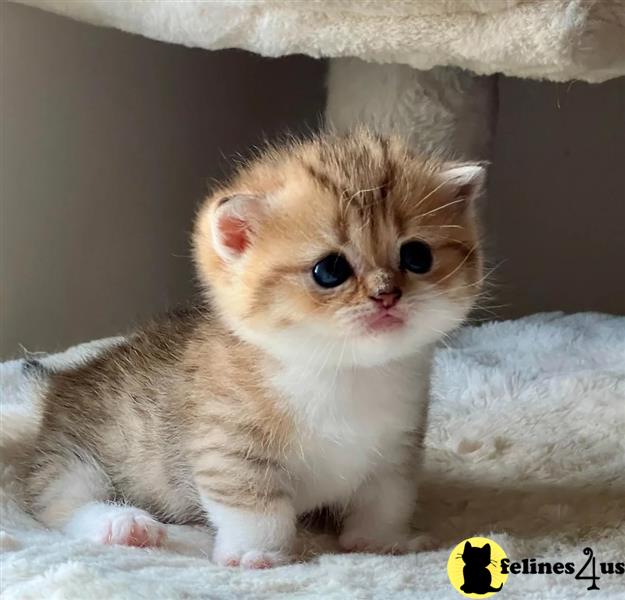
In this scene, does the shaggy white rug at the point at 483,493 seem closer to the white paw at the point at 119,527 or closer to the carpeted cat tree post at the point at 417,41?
the white paw at the point at 119,527

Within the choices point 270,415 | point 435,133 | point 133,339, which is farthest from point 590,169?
point 270,415

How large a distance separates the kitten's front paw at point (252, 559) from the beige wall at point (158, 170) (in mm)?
871

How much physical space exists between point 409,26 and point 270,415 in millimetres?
562

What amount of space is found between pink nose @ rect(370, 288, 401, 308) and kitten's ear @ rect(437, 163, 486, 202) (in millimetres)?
139

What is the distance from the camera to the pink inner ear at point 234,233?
89cm

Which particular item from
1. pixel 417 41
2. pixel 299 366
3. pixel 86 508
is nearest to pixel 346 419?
pixel 299 366

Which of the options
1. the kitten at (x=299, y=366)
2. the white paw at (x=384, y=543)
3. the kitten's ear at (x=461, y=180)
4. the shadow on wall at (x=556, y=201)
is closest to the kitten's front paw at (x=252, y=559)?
the kitten at (x=299, y=366)

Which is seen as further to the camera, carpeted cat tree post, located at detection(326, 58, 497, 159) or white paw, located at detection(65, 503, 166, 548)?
carpeted cat tree post, located at detection(326, 58, 497, 159)

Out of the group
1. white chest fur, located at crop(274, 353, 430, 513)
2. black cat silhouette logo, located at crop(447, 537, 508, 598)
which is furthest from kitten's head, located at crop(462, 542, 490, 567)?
white chest fur, located at crop(274, 353, 430, 513)

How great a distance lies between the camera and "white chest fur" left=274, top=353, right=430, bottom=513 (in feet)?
2.97

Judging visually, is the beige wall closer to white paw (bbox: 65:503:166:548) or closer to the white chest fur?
white paw (bbox: 65:503:166:548)

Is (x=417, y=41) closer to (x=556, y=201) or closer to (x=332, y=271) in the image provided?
(x=332, y=271)

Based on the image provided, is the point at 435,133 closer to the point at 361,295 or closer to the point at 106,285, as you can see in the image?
the point at 106,285

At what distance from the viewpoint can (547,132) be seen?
2.06 metres
